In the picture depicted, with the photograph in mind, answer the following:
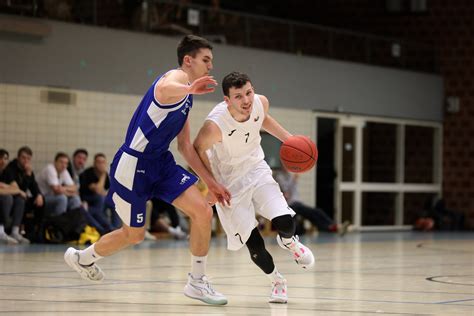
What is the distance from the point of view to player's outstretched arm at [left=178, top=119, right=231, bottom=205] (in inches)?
256

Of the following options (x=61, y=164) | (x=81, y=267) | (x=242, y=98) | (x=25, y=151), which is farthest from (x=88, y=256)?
(x=61, y=164)

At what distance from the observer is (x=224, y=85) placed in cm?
660

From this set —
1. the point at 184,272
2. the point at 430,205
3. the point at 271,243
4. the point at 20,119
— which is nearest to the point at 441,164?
the point at 430,205

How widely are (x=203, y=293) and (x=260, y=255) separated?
0.50 m

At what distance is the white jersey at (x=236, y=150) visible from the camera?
6.71 metres

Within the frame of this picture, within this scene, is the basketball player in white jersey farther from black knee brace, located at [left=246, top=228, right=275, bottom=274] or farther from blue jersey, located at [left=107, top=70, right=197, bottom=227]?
blue jersey, located at [left=107, top=70, right=197, bottom=227]

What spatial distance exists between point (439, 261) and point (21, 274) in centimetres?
Answer: 482

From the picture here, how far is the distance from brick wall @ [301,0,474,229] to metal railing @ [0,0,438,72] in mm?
414

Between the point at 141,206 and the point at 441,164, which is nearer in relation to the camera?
the point at 141,206

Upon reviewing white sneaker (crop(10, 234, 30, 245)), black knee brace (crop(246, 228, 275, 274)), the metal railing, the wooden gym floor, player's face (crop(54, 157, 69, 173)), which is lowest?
white sneaker (crop(10, 234, 30, 245))

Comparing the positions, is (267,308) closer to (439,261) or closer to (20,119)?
(439,261)

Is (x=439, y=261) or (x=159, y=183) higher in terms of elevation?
(x=159, y=183)

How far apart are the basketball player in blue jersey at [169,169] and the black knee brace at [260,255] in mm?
355

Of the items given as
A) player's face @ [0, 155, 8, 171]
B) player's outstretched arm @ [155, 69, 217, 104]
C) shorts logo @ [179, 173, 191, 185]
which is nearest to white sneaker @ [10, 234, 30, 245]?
player's face @ [0, 155, 8, 171]
